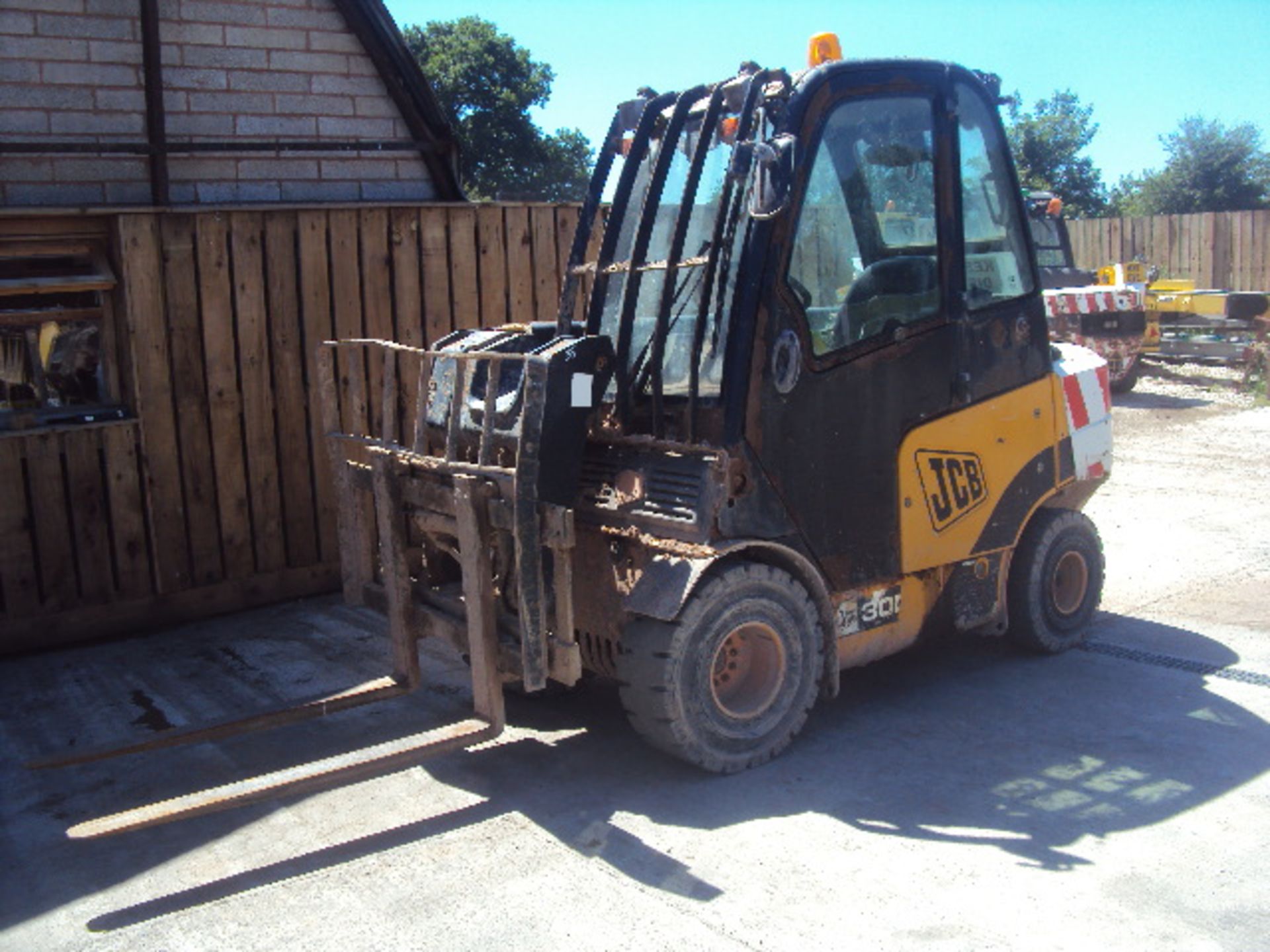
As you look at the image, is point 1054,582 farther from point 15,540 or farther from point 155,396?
point 15,540

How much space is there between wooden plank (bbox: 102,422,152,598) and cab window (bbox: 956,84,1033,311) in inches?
191

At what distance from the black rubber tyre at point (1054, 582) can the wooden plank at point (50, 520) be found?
208 inches

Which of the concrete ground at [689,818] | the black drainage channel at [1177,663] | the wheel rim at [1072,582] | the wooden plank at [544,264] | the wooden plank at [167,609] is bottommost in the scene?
the concrete ground at [689,818]

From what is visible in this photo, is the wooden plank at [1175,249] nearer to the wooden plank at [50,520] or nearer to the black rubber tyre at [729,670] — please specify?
the black rubber tyre at [729,670]

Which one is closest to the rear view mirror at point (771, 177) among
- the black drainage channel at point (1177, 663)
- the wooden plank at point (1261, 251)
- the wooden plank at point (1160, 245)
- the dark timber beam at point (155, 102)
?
the black drainage channel at point (1177, 663)

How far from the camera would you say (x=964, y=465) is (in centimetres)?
582

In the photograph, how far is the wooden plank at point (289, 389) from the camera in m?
7.77

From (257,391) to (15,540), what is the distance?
5.39 feet

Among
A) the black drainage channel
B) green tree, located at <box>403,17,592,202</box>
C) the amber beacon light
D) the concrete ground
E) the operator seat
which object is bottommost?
the concrete ground

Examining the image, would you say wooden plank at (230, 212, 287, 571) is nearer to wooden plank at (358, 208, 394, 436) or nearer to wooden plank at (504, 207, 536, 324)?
wooden plank at (358, 208, 394, 436)

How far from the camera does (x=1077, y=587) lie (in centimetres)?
656

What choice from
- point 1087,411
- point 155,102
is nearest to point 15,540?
point 155,102

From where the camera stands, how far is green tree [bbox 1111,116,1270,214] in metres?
41.2

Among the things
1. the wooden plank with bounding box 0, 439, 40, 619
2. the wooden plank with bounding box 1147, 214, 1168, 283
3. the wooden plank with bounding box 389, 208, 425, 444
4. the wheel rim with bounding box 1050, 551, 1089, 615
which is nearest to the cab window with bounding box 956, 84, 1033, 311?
the wheel rim with bounding box 1050, 551, 1089, 615
